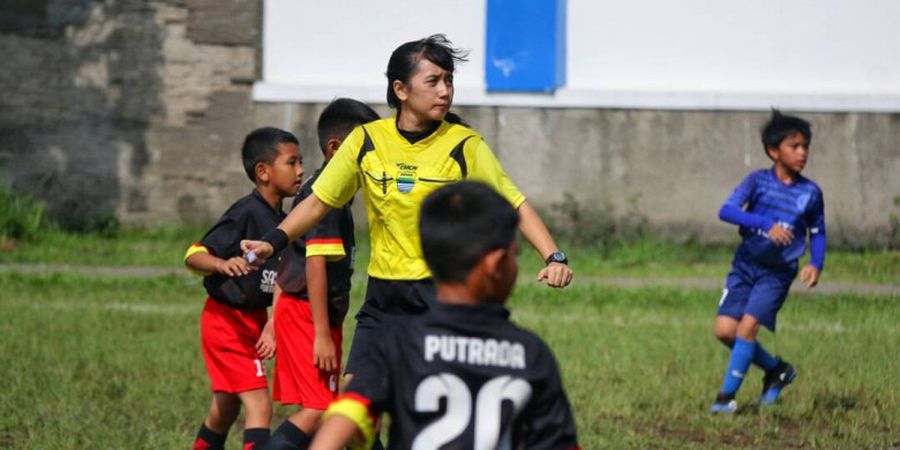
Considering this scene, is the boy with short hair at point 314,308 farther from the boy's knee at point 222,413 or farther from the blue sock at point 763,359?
the blue sock at point 763,359

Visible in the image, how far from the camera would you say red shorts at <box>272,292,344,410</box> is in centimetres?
656

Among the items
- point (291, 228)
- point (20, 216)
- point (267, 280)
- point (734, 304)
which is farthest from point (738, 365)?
point (20, 216)

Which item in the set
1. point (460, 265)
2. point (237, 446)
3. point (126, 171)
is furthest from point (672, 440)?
point (126, 171)

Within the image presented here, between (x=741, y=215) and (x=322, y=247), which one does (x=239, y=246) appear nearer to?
(x=322, y=247)

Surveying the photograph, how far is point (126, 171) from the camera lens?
19.4 metres

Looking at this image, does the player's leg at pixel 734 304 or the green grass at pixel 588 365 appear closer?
the green grass at pixel 588 365

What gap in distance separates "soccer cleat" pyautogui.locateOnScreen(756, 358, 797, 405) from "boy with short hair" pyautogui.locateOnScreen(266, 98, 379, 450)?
11.8 ft

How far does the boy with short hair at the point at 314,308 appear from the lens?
6.38 meters

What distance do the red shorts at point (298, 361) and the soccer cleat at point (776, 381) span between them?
11.8 feet

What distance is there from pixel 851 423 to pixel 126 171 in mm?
12426

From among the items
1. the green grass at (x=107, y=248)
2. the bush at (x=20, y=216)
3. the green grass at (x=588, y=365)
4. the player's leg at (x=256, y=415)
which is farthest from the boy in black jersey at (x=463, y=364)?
the bush at (x=20, y=216)

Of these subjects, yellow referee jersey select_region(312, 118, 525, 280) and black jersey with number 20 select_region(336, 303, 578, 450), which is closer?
black jersey with number 20 select_region(336, 303, 578, 450)

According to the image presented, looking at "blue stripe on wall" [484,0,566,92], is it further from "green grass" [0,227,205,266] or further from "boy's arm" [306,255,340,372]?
"boy's arm" [306,255,340,372]

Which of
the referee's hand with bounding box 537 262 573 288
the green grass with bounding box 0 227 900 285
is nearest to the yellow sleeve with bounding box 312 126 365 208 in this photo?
the referee's hand with bounding box 537 262 573 288
